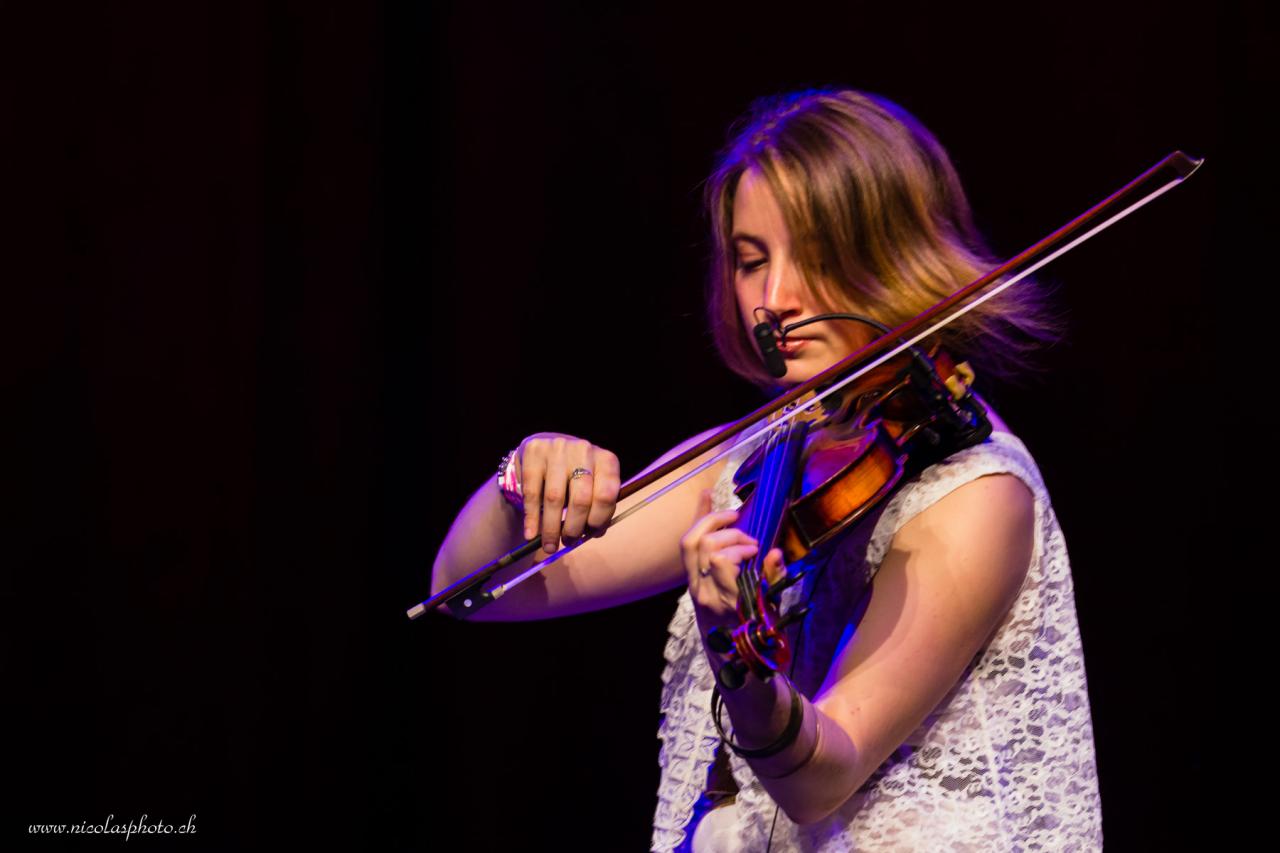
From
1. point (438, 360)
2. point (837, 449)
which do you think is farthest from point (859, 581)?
point (438, 360)

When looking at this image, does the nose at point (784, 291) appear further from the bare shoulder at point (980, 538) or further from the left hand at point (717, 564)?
the left hand at point (717, 564)

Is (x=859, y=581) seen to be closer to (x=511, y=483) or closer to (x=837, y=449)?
(x=837, y=449)

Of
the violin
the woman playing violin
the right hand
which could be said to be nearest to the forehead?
the woman playing violin

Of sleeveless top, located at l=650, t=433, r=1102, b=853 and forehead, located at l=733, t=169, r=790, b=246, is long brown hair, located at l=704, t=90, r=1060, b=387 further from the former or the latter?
sleeveless top, located at l=650, t=433, r=1102, b=853

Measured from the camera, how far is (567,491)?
3.60 feet

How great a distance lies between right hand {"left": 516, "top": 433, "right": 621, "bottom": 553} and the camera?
42.8 inches

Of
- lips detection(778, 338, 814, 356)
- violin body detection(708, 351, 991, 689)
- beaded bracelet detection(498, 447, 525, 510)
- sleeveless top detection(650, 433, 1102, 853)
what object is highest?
lips detection(778, 338, 814, 356)

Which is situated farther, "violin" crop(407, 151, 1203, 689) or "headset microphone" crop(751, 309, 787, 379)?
"headset microphone" crop(751, 309, 787, 379)

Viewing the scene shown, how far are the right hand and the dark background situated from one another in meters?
0.91

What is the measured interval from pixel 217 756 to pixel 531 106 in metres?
1.15

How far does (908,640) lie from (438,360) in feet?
4.14

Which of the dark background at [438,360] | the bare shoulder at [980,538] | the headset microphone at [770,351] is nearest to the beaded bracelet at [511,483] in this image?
the headset microphone at [770,351]

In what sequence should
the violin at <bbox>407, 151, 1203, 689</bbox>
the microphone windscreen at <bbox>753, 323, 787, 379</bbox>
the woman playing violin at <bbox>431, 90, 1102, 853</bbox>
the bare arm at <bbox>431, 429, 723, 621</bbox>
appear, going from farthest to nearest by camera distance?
the bare arm at <bbox>431, 429, 723, 621</bbox> < the microphone windscreen at <bbox>753, 323, 787, 379</bbox> < the woman playing violin at <bbox>431, 90, 1102, 853</bbox> < the violin at <bbox>407, 151, 1203, 689</bbox>

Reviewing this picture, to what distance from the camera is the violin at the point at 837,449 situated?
845 millimetres
